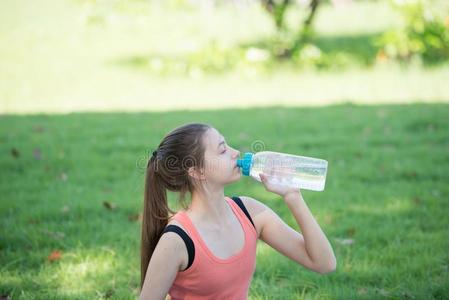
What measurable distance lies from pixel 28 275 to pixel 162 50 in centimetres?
1289

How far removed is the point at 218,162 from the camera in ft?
8.46

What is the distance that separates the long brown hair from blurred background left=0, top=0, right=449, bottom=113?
7197mm

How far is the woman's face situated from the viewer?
2.57 metres

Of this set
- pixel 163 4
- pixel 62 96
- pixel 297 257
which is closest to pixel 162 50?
pixel 163 4

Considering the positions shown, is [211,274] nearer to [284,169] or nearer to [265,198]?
[284,169]

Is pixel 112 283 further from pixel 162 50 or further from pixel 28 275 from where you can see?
pixel 162 50

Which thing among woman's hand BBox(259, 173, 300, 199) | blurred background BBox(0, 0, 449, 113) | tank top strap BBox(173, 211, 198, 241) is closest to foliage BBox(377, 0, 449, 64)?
blurred background BBox(0, 0, 449, 113)

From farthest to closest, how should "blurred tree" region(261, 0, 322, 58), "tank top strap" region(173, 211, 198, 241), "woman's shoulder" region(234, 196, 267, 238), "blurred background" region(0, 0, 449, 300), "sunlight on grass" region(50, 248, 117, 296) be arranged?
"blurred tree" region(261, 0, 322, 58), "blurred background" region(0, 0, 449, 300), "sunlight on grass" region(50, 248, 117, 296), "woman's shoulder" region(234, 196, 267, 238), "tank top strap" region(173, 211, 198, 241)

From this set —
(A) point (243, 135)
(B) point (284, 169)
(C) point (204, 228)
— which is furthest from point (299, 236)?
(A) point (243, 135)

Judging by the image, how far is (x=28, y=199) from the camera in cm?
522

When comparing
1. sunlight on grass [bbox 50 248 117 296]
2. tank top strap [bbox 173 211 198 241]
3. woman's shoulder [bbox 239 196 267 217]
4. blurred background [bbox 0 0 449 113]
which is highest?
blurred background [bbox 0 0 449 113]

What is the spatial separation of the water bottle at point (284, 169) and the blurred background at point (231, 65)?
6.68 m

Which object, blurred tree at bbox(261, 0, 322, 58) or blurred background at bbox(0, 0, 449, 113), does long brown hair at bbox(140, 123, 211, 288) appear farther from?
blurred tree at bbox(261, 0, 322, 58)

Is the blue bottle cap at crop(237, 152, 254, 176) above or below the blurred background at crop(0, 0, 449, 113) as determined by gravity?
below
